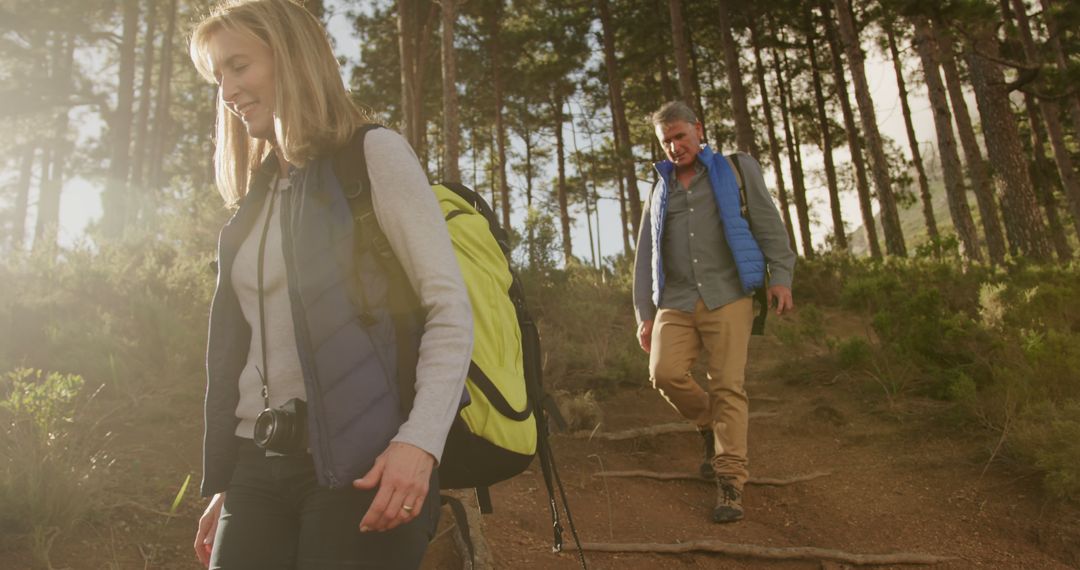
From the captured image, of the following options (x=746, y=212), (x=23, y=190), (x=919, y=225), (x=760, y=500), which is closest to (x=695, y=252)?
(x=746, y=212)

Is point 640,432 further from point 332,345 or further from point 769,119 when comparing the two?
point 769,119

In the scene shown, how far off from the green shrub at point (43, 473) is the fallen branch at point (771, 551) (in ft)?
8.19

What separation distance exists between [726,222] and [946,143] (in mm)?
10698

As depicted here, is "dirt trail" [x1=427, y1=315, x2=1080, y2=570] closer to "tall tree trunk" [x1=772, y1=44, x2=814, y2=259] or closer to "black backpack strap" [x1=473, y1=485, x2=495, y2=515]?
"black backpack strap" [x1=473, y1=485, x2=495, y2=515]

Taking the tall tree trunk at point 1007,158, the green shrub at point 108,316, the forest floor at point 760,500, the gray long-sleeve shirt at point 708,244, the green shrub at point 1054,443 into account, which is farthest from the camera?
the tall tree trunk at point 1007,158

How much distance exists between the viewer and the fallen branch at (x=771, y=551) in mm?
3785

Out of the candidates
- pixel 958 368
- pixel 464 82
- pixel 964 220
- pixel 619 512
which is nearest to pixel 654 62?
pixel 464 82

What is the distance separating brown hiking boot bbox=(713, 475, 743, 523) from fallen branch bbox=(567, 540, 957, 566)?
13.3 inches

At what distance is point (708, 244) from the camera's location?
452 centimetres

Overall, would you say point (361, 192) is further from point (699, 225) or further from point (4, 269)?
point (4, 269)

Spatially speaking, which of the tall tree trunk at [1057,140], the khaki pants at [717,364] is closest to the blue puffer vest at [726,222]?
the khaki pants at [717,364]

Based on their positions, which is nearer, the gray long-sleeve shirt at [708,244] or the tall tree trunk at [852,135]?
the gray long-sleeve shirt at [708,244]

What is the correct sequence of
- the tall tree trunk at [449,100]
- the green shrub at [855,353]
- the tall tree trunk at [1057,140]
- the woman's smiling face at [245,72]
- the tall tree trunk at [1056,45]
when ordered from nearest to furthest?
the woman's smiling face at [245,72] < the green shrub at [855,353] < the tall tree trunk at [449,100] < the tall tree trunk at [1056,45] < the tall tree trunk at [1057,140]

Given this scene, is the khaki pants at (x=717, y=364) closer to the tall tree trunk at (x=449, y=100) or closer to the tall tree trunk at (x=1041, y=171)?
the tall tree trunk at (x=449, y=100)
